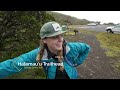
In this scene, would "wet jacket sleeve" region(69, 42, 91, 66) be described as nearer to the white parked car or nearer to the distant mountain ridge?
the distant mountain ridge

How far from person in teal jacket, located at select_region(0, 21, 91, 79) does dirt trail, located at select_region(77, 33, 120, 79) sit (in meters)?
0.26

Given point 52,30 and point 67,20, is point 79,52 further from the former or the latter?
point 67,20

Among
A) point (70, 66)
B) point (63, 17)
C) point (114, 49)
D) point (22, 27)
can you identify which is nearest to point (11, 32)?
point (22, 27)

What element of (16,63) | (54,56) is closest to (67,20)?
(54,56)

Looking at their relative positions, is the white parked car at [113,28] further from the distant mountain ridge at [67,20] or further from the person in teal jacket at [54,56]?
the person in teal jacket at [54,56]

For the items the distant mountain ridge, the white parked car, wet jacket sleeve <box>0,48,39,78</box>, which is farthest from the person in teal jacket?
the white parked car

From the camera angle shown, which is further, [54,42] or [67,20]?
[67,20]

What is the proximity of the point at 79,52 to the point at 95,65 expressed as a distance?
55 cm

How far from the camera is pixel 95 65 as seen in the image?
413cm

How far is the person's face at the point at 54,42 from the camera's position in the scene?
3.65m

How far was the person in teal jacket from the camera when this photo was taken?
3.60 metres

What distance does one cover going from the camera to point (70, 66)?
3631 mm

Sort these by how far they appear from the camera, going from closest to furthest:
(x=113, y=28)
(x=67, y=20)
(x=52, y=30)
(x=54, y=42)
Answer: (x=52, y=30) → (x=54, y=42) → (x=67, y=20) → (x=113, y=28)
